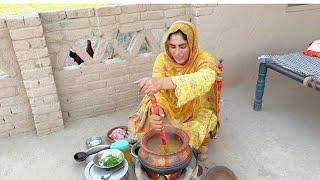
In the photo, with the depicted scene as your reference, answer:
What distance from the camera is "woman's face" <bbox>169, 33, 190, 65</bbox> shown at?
2.34m

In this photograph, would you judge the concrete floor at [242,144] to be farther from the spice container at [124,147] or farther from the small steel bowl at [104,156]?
the spice container at [124,147]

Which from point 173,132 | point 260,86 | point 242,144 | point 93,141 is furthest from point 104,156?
point 260,86

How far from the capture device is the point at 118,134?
10.00 ft

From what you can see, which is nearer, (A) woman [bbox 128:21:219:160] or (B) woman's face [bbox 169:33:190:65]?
(A) woman [bbox 128:21:219:160]

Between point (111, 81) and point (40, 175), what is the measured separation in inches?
47.6

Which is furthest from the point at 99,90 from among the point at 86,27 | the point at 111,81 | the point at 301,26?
the point at 301,26

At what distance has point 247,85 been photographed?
13.3 ft

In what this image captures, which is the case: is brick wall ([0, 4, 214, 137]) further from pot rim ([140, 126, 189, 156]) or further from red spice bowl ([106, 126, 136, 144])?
pot rim ([140, 126, 189, 156])

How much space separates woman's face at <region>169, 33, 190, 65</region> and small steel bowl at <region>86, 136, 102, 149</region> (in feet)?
3.82

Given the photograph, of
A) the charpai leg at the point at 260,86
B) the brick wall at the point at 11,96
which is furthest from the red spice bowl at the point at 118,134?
the charpai leg at the point at 260,86

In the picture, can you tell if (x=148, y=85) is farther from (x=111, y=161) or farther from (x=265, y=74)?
(x=265, y=74)

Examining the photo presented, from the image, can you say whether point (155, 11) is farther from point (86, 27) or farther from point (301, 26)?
point (301, 26)

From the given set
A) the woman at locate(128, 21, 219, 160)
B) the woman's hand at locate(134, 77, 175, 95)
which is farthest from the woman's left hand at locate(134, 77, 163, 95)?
the woman at locate(128, 21, 219, 160)

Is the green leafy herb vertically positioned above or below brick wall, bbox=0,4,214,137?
below
